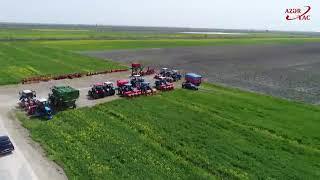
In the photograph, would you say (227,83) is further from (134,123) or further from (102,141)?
(102,141)

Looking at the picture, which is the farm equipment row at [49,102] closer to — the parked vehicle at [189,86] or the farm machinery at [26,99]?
the farm machinery at [26,99]

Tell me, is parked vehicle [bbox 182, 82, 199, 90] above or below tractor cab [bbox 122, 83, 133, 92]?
below

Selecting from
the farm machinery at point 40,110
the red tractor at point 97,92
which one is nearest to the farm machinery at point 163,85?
the red tractor at point 97,92

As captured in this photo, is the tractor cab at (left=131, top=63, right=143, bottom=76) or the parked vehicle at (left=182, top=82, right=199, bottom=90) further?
the tractor cab at (left=131, top=63, right=143, bottom=76)

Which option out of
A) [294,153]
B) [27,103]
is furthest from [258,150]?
[27,103]

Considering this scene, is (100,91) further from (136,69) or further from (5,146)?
(5,146)

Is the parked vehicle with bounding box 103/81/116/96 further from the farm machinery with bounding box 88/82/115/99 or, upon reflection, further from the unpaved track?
the unpaved track

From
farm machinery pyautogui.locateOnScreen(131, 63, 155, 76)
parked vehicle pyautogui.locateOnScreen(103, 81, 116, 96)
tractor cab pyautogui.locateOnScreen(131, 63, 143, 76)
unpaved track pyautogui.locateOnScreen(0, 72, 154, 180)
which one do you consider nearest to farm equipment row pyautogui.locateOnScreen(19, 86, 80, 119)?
unpaved track pyautogui.locateOnScreen(0, 72, 154, 180)
